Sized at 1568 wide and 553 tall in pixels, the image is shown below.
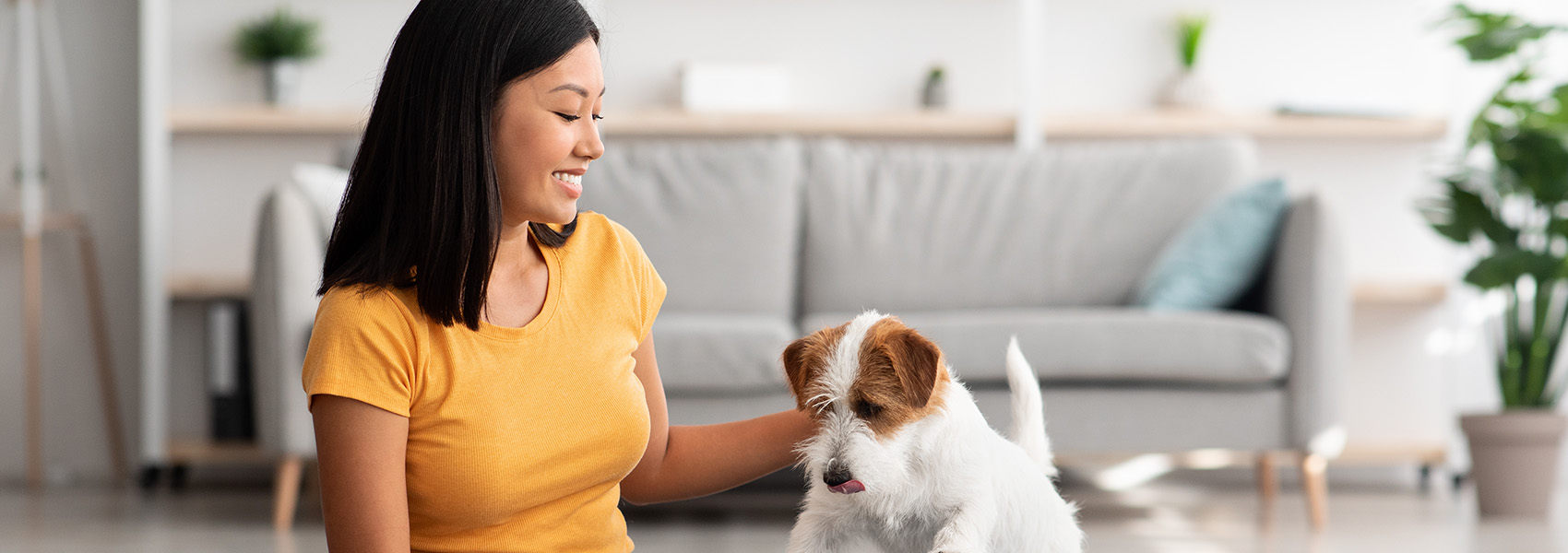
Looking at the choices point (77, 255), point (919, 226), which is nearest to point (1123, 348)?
point (919, 226)

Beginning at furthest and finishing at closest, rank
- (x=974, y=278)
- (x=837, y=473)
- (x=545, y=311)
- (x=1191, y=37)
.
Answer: (x=1191, y=37), (x=974, y=278), (x=545, y=311), (x=837, y=473)

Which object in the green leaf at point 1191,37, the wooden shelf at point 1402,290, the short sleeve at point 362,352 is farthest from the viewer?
the green leaf at point 1191,37

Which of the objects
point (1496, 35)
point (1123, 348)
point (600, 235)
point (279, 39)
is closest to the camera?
point (600, 235)

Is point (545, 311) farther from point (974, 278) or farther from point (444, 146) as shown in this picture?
point (974, 278)

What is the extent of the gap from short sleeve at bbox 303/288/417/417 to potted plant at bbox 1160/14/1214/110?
138 inches

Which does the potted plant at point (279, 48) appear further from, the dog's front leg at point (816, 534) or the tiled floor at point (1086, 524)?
the dog's front leg at point (816, 534)

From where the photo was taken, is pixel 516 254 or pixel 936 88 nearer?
pixel 516 254

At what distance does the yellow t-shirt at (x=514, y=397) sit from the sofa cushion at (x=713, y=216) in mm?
2116

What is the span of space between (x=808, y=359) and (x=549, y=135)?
0.91ft

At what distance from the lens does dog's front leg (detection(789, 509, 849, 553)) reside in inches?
30.7

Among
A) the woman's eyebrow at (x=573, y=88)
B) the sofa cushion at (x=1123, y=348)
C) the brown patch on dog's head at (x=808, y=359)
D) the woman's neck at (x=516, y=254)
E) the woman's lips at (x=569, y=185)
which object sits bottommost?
Answer: the sofa cushion at (x=1123, y=348)

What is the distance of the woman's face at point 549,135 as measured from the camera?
880mm

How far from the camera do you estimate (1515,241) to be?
295cm

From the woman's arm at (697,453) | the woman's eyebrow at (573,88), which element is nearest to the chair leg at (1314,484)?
the woman's arm at (697,453)
